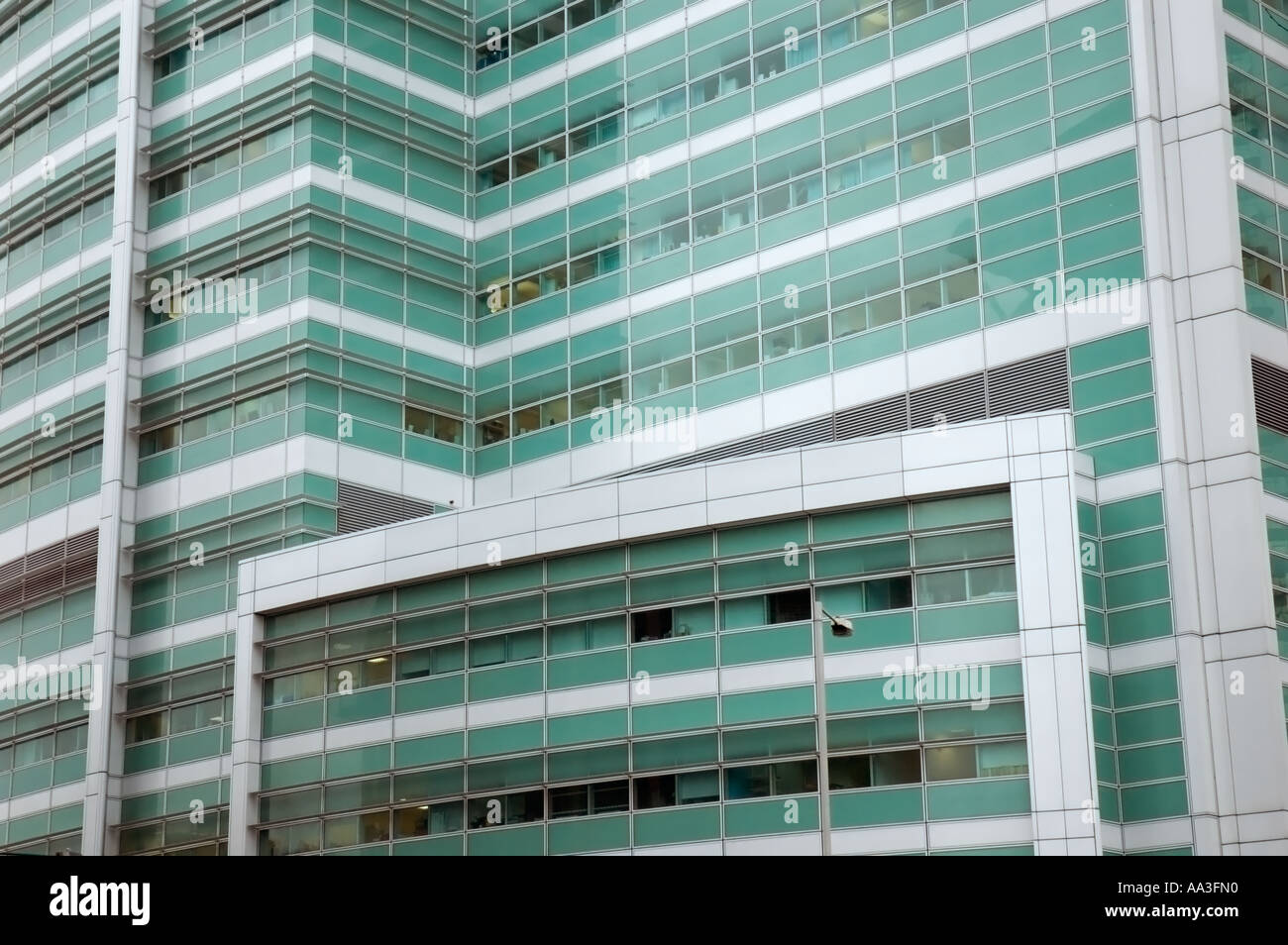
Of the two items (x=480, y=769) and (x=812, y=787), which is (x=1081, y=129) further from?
(x=480, y=769)

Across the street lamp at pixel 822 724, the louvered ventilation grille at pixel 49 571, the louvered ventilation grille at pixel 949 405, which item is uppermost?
the louvered ventilation grille at pixel 949 405

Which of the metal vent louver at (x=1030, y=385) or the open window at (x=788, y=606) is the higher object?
the metal vent louver at (x=1030, y=385)

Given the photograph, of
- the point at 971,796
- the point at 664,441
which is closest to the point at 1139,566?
the point at 971,796

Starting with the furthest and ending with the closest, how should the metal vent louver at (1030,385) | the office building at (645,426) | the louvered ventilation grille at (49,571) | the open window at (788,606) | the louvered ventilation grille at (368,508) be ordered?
1. the louvered ventilation grille at (49,571)
2. the louvered ventilation grille at (368,508)
3. the metal vent louver at (1030,385)
4. the open window at (788,606)
5. the office building at (645,426)

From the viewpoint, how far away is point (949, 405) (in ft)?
148

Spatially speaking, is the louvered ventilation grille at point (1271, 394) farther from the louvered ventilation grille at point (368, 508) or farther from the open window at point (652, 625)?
the louvered ventilation grille at point (368, 508)

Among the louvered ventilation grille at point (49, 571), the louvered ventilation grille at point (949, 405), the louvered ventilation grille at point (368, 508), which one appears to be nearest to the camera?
the louvered ventilation grille at point (949, 405)

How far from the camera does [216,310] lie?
56562mm

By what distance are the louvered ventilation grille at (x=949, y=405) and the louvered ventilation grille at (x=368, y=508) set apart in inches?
415

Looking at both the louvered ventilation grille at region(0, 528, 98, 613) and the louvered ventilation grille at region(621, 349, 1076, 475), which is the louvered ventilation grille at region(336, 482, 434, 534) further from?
the louvered ventilation grille at region(621, 349, 1076, 475)

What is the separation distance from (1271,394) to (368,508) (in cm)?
2526

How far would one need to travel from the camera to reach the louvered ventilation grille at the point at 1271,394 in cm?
4272

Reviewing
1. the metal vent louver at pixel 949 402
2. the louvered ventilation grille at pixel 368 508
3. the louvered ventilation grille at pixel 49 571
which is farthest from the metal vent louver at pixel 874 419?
the louvered ventilation grille at pixel 49 571
